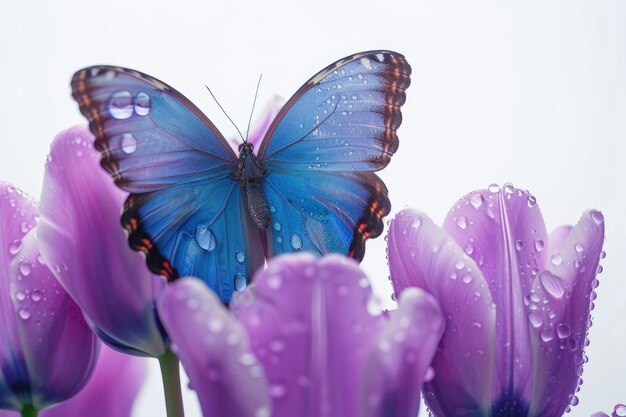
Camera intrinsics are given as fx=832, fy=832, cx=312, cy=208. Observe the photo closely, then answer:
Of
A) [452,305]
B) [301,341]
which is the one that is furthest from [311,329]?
[452,305]

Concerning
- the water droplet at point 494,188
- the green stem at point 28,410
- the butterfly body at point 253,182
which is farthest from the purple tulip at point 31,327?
the water droplet at point 494,188

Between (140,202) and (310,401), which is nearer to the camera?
(310,401)

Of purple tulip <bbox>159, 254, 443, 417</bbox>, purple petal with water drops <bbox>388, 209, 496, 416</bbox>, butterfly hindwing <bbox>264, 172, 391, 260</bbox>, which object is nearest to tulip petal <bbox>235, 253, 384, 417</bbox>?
purple tulip <bbox>159, 254, 443, 417</bbox>

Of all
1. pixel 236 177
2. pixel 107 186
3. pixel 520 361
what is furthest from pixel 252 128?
pixel 520 361

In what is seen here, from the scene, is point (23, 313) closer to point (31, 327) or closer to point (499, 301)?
point (31, 327)

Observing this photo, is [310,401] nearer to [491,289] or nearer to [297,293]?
[297,293]

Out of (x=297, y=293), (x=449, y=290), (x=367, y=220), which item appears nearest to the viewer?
(x=297, y=293)
